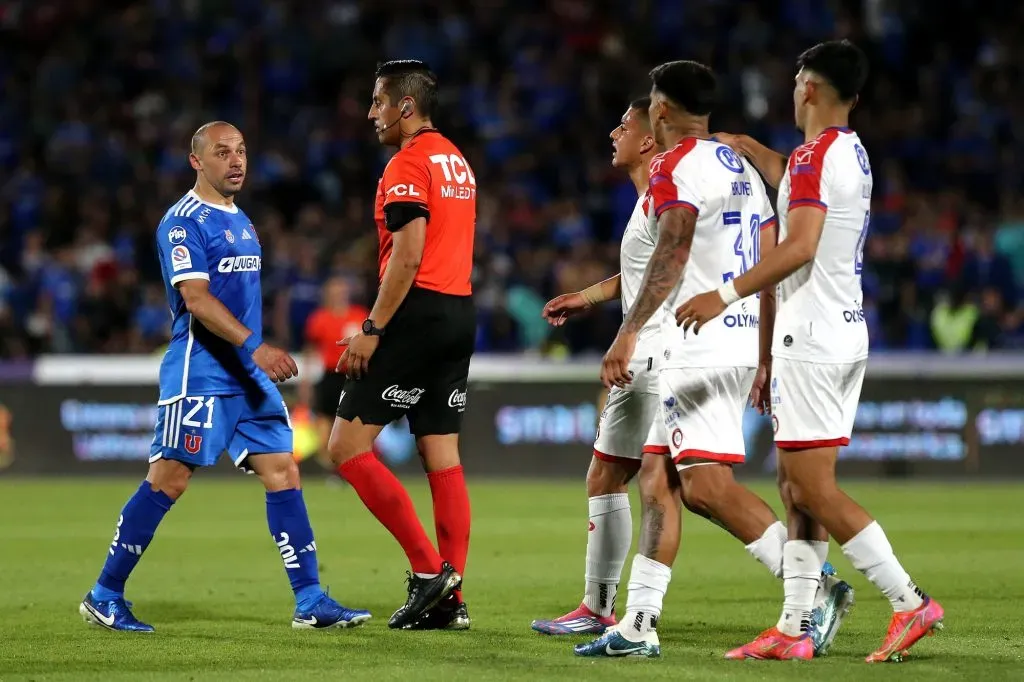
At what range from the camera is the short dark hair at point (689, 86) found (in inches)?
262

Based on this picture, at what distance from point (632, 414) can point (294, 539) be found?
1760 mm

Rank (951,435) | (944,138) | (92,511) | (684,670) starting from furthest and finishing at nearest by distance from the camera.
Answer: (944,138) < (951,435) < (92,511) < (684,670)

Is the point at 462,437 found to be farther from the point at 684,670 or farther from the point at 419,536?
the point at 684,670

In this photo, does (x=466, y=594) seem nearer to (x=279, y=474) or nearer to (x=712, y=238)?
(x=279, y=474)

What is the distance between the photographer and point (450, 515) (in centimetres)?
774

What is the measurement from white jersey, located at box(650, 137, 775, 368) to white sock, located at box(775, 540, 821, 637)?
0.80 meters

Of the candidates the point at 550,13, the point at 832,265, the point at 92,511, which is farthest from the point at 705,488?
the point at 550,13

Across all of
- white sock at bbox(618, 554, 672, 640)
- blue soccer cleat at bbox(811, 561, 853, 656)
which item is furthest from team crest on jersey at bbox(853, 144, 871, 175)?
white sock at bbox(618, 554, 672, 640)

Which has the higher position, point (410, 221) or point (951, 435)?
point (410, 221)

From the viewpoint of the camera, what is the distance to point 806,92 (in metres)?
6.47

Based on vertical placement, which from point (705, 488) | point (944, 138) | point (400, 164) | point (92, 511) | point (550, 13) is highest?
point (550, 13)

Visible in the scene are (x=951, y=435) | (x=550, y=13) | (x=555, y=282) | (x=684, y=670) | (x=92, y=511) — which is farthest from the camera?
(x=550, y=13)

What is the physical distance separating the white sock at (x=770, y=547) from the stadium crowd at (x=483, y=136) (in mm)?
12230

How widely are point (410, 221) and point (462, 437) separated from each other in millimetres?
10775
